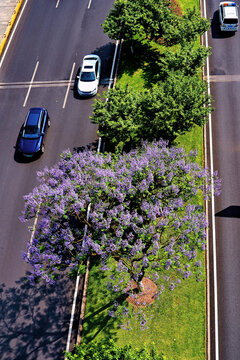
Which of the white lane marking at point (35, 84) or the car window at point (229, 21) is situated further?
the car window at point (229, 21)

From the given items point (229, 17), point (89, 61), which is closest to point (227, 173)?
point (89, 61)

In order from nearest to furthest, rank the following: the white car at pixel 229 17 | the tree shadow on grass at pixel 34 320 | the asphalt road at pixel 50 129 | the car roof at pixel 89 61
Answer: the tree shadow on grass at pixel 34 320, the asphalt road at pixel 50 129, the car roof at pixel 89 61, the white car at pixel 229 17

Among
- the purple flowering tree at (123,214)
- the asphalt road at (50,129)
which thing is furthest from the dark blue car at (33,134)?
the purple flowering tree at (123,214)

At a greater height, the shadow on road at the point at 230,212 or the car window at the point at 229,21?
the car window at the point at 229,21

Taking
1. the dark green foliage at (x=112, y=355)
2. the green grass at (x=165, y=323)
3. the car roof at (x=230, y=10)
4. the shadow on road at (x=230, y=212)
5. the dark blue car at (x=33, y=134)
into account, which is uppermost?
the car roof at (x=230, y=10)

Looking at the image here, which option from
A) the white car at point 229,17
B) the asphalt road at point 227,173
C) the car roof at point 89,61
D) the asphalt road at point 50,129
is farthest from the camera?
the white car at point 229,17

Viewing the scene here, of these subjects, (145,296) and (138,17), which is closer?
(145,296)

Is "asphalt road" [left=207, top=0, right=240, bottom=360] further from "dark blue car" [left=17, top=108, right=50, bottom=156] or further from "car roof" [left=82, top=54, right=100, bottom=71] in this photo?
"dark blue car" [left=17, top=108, right=50, bottom=156]

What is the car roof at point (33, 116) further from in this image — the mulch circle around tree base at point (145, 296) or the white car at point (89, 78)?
the mulch circle around tree base at point (145, 296)

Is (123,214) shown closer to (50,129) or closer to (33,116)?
(50,129)
